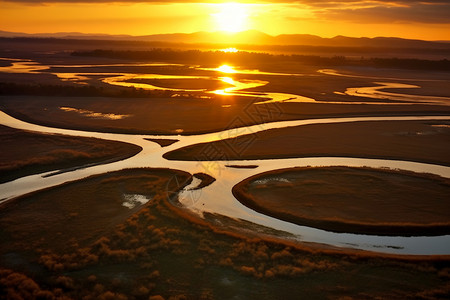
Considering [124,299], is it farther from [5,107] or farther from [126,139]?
[5,107]

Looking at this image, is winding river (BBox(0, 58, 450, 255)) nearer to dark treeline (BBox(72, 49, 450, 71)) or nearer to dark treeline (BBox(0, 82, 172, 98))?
dark treeline (BBox(0, 82, 172, 98))

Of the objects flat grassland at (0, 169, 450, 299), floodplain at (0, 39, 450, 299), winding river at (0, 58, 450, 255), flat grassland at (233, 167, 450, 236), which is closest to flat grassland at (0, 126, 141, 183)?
floodplain at (0, 39, 450, 299)

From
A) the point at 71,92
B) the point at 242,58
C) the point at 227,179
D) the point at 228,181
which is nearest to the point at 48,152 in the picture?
the point at 227,179

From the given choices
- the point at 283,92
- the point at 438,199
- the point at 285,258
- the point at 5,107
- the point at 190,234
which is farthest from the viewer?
the point at 283,92

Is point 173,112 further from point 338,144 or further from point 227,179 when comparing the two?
point 227,179

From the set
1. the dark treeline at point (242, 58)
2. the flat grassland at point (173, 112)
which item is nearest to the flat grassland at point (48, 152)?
the flat grassland at point (173, 112)

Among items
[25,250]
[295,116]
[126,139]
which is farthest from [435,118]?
[25,250]
